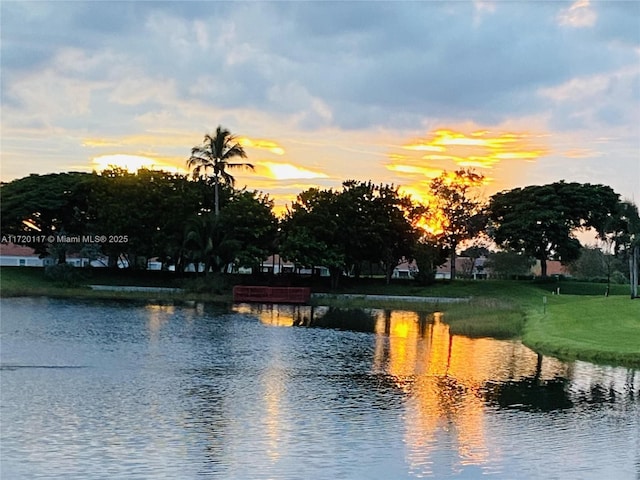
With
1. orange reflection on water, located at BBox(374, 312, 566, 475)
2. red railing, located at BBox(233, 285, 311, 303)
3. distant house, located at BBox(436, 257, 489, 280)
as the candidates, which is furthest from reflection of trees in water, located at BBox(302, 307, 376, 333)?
distant house, located at BBox(436, 257, 489, 280)

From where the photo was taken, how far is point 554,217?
225 ft

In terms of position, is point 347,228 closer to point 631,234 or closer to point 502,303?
point 502,303

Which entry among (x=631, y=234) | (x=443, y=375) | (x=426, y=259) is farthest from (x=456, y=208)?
(x=443, y=375)

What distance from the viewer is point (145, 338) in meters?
30.9

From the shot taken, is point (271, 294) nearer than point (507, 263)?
Yes

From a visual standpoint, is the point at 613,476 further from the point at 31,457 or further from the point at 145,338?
the point at 145,338

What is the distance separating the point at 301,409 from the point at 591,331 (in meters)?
19.5

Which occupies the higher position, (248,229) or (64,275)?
(248,229)

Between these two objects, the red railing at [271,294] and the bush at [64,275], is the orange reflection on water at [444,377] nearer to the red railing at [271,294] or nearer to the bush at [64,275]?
the red railing at [271,294]

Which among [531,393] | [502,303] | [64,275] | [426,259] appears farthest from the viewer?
[426,259]

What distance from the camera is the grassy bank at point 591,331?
27.6 metres

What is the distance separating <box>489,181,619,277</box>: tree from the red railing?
21.9 m

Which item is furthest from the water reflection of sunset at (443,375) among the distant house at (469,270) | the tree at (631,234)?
the distant house at (469,270)

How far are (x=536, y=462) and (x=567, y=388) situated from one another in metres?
8.40
